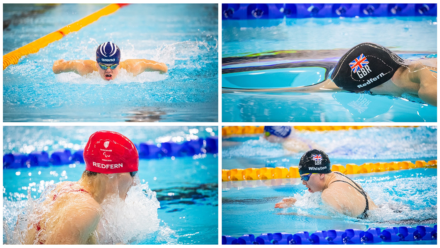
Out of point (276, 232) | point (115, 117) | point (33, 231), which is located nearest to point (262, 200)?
point (276, 232)

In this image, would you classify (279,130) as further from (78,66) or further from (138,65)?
(78,66)

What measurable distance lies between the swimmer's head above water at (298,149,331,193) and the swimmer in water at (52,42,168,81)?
140 cm

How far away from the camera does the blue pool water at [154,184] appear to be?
2.96 m

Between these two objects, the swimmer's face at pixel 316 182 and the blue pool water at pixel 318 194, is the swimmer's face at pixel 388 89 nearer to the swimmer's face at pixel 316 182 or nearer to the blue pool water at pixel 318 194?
the blue pool water at pixel 318 194

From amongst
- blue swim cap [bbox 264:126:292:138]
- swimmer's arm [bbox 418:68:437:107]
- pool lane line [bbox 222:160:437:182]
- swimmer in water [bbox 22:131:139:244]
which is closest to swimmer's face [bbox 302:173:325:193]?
pool lane line [bbox 222:160:437:182]

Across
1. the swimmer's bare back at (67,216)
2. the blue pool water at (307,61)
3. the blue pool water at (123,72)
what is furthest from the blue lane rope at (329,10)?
the swimmer's bare back at (67,216)

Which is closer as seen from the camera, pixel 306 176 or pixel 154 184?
pixel 306 176

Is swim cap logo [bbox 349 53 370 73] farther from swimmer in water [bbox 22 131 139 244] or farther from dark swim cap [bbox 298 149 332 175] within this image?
swimmer in water [bbox 22 131 139 244]

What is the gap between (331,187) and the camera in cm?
295

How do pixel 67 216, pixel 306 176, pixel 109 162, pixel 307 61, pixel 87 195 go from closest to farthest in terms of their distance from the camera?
pixel 67 216, pixel 87 195, pixel 109 162, pixel 306 176, pixel 307 61

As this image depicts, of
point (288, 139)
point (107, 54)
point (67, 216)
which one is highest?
point (107, 54)

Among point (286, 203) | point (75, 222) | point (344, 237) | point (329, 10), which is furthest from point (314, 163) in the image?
point (75, 222)

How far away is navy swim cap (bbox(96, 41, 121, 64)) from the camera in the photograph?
310 cm

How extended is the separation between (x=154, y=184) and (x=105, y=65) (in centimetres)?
116
